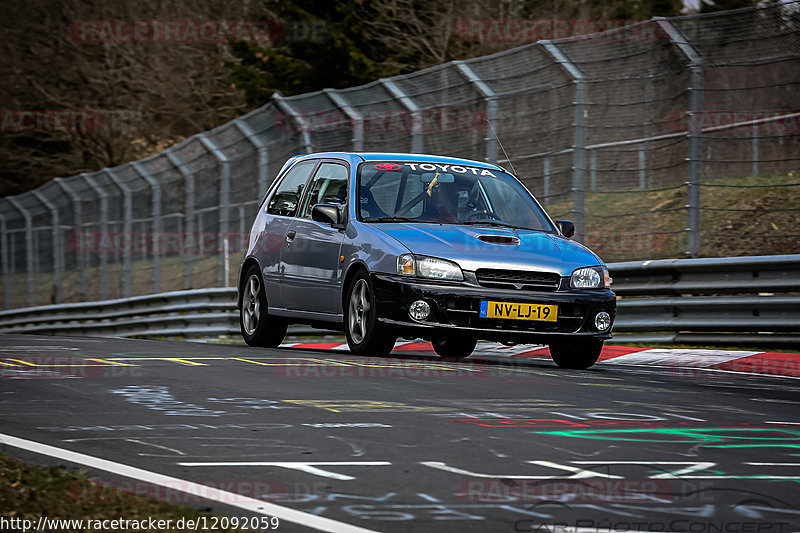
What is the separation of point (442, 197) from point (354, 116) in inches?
210

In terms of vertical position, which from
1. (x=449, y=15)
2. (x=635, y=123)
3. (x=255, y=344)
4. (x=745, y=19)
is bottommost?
(x=255, y=344)

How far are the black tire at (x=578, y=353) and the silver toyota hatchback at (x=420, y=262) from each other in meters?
0.01

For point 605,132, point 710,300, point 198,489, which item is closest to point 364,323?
point 710,300

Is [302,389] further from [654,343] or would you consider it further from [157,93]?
[157,93]

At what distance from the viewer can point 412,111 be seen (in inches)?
617

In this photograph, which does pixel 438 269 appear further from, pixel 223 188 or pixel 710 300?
pixel 223 188

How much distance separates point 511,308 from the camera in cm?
1009

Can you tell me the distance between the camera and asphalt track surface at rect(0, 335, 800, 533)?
15.1 feet

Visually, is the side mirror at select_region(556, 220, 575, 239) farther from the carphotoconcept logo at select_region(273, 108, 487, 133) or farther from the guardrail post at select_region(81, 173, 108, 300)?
the guardrail post at select_region(81, 173, 108, 300)

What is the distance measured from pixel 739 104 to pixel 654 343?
3552mm

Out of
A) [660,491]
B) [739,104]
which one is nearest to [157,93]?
[739,104]

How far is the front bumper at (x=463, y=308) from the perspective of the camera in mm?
10008
